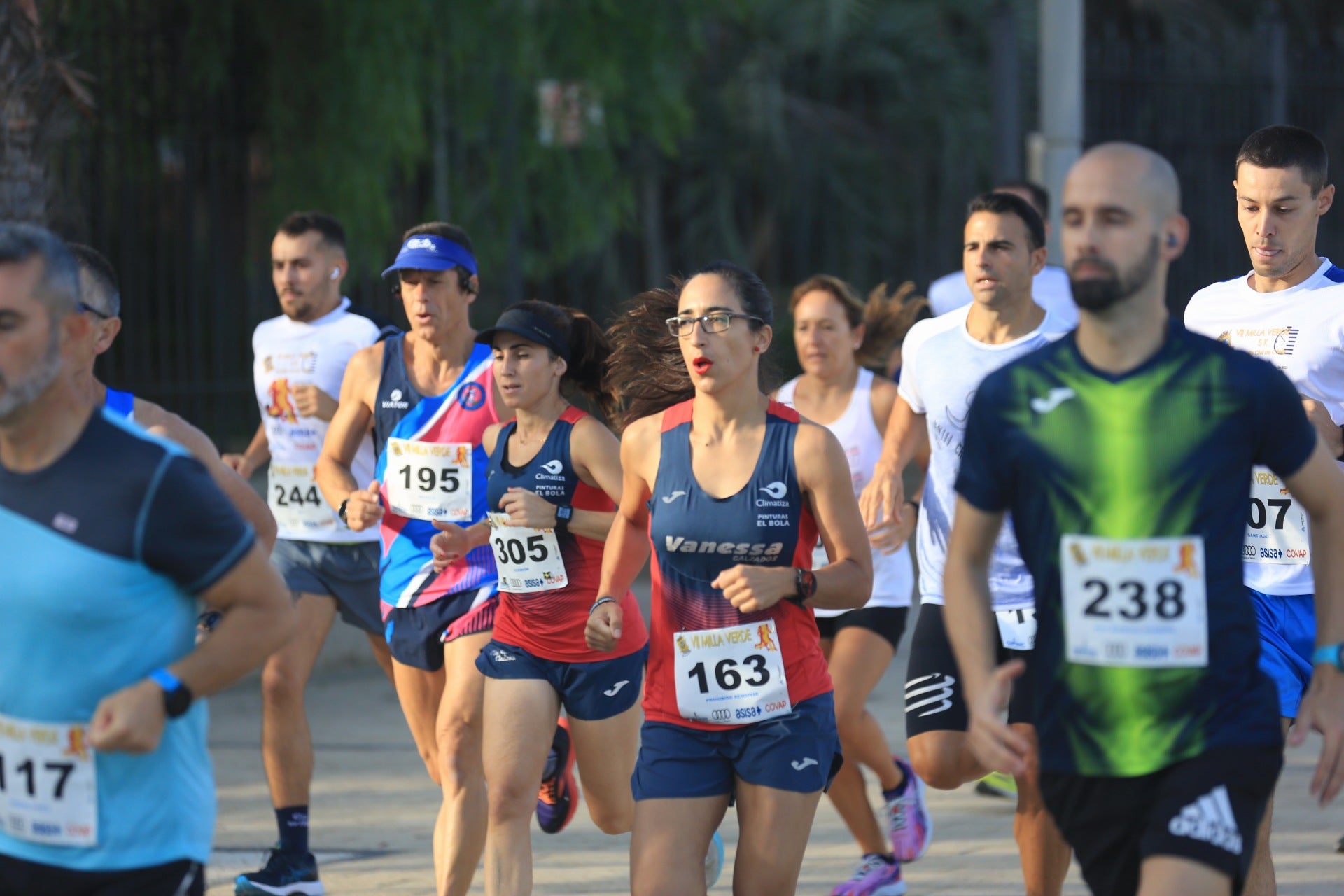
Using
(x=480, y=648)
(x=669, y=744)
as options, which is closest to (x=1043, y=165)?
(x=480, y=648)

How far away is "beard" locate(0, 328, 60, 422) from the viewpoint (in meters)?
2.96

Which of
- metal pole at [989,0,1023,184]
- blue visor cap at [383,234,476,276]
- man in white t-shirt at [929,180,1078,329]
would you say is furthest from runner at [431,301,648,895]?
metal pole at [989,0,1023,184]

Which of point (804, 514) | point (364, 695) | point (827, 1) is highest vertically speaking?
point (827, 1)

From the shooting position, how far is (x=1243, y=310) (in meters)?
Answer: 4.97

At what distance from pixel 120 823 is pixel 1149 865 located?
184cm

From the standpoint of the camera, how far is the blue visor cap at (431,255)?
19.2 ft

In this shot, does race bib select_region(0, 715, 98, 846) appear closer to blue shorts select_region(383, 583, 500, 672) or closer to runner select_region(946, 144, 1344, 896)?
runner select_region(946, 144, 1344, 896)

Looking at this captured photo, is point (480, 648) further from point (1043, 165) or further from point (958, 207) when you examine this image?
point (958, 207)

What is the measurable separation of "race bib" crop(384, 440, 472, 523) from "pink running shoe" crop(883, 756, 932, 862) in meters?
1.84

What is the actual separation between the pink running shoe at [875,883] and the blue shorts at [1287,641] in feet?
5.14

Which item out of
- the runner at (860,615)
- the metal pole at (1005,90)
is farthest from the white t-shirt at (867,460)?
the metal pole at (1005,90)

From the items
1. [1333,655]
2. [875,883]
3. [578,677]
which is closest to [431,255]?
[578,677]

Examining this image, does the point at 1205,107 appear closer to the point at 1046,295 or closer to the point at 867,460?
the point at 1046,295

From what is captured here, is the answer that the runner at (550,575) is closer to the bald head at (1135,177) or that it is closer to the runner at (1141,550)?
the runner at (1141,550)
